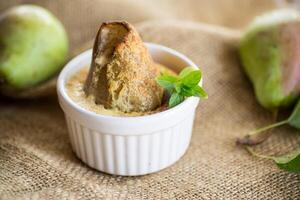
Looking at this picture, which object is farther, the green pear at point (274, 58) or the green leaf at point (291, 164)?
the green pear at point (274, 58)

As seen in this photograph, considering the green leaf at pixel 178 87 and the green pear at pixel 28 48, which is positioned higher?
the green leaf at pixel 178 87

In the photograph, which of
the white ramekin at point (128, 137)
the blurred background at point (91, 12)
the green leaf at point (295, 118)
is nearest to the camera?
the white ramekin at point (128, 137)

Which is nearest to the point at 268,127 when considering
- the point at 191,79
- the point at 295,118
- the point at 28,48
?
the point at 295,118

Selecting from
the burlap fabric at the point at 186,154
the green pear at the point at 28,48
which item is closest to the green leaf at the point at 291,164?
the burlap fabric at the point at 186,154

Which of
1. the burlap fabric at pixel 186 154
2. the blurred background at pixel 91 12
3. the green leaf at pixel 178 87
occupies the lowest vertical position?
the burlap fabric at pixel 186 154

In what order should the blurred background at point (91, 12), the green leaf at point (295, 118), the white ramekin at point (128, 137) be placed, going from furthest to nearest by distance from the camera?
the blurred background at point (91, 12)
the green leaf at point (295, 118)
the white ramekin at point (128, 137)

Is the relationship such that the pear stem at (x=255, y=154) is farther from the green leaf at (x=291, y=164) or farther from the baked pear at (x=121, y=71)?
the baked pear at (x=121, y=71)
